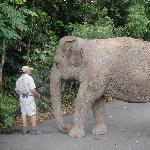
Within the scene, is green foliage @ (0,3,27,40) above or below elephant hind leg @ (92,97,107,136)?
above

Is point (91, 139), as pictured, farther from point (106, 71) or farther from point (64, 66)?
point (64, 66)

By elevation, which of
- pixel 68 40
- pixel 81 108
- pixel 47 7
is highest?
pixel 47 7

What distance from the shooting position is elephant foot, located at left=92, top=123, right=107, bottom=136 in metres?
11.1

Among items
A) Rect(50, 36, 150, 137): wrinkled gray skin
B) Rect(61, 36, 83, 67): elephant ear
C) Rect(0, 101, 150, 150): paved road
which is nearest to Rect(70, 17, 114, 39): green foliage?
Rect(0, 101, 150, 150): paved road

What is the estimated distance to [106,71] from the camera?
10719mm

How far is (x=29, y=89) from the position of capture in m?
11.1

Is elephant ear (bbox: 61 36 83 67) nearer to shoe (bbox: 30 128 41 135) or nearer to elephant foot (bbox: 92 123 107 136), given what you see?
elephant foot (bbox: 92 123 107 136)

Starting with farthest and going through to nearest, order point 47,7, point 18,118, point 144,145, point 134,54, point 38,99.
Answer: point 47,7
point 38,99
point 18,118
point 134,54
point 144,145

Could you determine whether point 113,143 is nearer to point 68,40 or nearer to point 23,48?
point 68,40

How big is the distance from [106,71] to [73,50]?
909 mm

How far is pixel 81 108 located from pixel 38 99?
4.18 metres

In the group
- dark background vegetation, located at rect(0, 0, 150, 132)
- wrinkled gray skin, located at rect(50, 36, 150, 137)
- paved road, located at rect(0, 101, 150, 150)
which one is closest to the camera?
paved road, located at rect(0, 101, 150, 150)

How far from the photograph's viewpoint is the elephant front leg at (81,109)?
10.8 metres

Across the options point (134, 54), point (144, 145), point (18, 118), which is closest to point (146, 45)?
point (134, 54)
